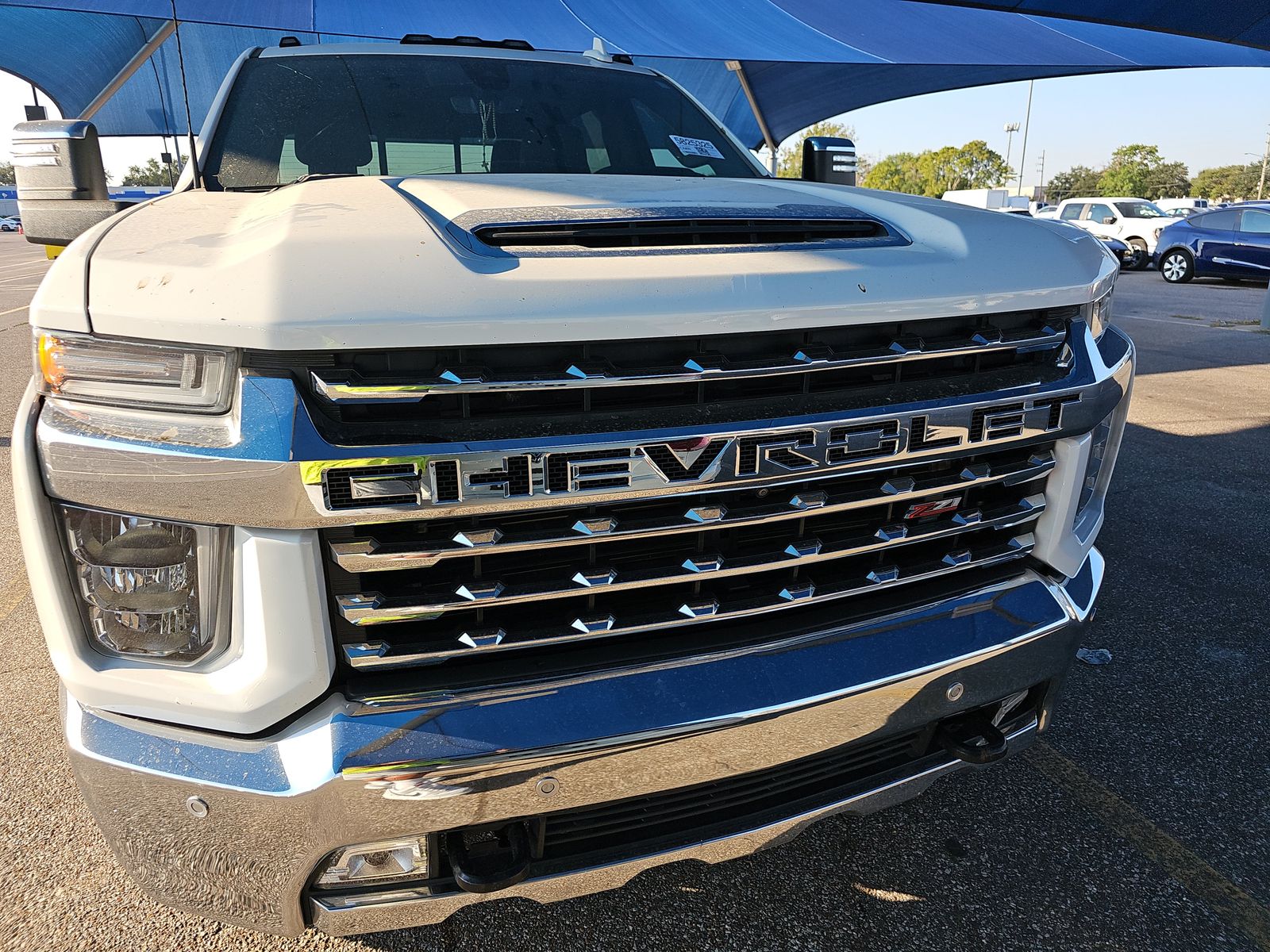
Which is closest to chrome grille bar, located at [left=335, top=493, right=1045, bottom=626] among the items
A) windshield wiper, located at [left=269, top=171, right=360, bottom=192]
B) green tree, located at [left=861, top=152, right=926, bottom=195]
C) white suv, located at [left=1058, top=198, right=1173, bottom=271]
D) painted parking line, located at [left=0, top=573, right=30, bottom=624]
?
windshield wiper, located at [left=269, top=171, right=360, bottom=192]

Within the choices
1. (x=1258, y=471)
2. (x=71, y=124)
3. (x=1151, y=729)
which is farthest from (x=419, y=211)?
(x=1258, y=471)

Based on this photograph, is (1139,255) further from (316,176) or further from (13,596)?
(13,596)

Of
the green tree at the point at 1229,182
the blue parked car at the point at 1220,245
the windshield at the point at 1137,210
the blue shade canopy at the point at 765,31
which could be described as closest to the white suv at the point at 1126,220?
the windshield at the point at 1137,210

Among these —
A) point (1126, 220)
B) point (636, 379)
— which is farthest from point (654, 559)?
point (1126, 220)

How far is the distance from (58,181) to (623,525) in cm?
185

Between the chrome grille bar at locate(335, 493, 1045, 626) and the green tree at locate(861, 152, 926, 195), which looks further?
the green tree at locate(861, 152, 926, 195)

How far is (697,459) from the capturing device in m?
1.40

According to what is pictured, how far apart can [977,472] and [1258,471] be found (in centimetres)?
463

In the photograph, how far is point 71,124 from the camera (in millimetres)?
2293

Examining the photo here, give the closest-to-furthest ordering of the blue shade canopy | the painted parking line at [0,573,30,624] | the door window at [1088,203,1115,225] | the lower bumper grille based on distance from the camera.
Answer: the lower bumper grille → the painted parking line at [0,573,30,624] → the blue shade canopy → the door window at [1088,203,1115,225]

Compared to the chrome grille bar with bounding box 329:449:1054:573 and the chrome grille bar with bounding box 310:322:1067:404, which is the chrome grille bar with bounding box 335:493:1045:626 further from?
the chrome grille bar with bounding box 310:322:1067:404

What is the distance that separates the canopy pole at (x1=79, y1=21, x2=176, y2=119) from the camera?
13867 mm

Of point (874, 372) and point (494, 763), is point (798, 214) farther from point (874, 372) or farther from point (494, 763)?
point (494, 763)

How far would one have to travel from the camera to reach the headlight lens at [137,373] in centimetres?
127
